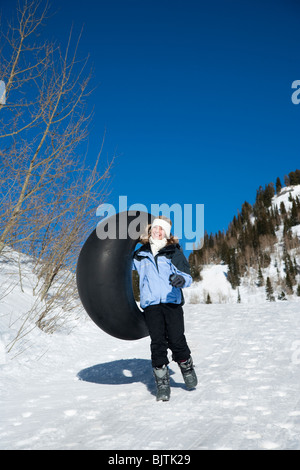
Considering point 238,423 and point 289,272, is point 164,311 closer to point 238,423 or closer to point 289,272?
point 238,423

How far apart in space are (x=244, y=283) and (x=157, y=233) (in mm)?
93958

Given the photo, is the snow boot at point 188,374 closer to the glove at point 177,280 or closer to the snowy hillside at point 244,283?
the glove at point 177,280

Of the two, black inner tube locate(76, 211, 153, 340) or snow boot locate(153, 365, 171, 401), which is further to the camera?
black inner tube locate(76, 211, 153, 340)

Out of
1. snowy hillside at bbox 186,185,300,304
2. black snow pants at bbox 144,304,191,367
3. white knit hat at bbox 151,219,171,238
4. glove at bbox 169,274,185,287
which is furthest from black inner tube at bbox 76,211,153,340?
snowy hillside at bbox 186,185,300,304

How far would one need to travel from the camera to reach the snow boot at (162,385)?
318 cm

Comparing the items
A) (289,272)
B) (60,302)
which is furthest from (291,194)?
(60,302)

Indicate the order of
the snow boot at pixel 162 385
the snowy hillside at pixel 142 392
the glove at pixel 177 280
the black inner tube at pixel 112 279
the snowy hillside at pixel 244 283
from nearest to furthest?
1. the snowy hillside at pixel 142 392
2. the snow boot at pixel 162 385
3. the glove at pixel 177 280
4. the black inner tube at pixel 112 279
5. the snowy hillside at pixel 244 283

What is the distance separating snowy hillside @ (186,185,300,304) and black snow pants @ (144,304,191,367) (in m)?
81.7

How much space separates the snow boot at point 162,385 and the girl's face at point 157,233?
1207 mm

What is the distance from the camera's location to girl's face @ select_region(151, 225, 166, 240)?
3629mm

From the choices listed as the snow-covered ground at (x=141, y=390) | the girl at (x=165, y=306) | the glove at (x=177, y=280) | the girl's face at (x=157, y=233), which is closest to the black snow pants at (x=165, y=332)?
the girl at (x=165, y=306)

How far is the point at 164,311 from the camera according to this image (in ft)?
11.2

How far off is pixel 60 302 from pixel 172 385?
466 cm

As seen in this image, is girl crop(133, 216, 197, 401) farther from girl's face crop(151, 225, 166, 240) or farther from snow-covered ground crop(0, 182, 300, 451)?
snow-covered ground crop(0, 182, 300, 451)
